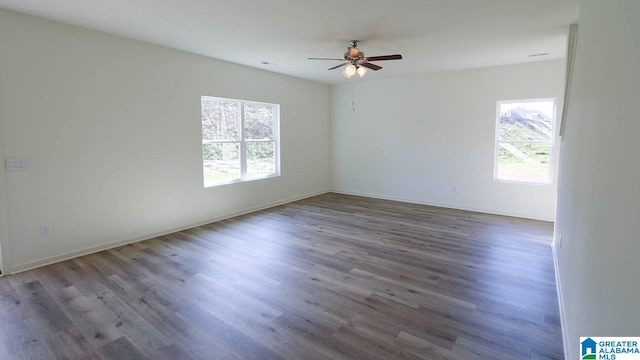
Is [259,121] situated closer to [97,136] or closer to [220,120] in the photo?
[220,120]

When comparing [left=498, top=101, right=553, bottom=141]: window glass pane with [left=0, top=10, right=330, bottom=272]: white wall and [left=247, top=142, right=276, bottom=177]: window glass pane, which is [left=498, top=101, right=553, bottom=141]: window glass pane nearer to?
[left=247, top=142, right=276, bottom=177]: window glass pane

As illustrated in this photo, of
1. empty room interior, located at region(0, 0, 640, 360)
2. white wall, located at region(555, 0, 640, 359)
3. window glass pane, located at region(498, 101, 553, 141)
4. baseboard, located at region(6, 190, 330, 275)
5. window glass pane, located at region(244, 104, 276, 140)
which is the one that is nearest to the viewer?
white wall, located at region(555, 0, 640, 359)

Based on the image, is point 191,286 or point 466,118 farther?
point 466,118

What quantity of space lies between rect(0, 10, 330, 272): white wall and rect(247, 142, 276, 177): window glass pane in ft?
2.16

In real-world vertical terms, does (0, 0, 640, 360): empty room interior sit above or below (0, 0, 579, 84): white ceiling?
below

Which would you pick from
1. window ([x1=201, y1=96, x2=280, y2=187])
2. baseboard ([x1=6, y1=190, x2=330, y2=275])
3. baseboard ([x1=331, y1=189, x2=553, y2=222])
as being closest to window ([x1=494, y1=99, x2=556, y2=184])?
baseboard ([x1=331, y1=189, x2=553, y2=222])

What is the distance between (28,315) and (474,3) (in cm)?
465

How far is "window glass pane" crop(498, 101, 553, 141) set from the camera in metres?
5.43

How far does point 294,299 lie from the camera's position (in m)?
2.84

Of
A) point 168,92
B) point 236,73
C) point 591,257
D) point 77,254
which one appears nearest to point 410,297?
point 591,257

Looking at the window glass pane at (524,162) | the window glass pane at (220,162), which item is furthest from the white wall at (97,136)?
the window glass pane at (524,162)

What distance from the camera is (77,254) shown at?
3875 millimetres

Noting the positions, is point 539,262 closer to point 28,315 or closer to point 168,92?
point 28,315

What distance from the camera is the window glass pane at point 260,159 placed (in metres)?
6.16
